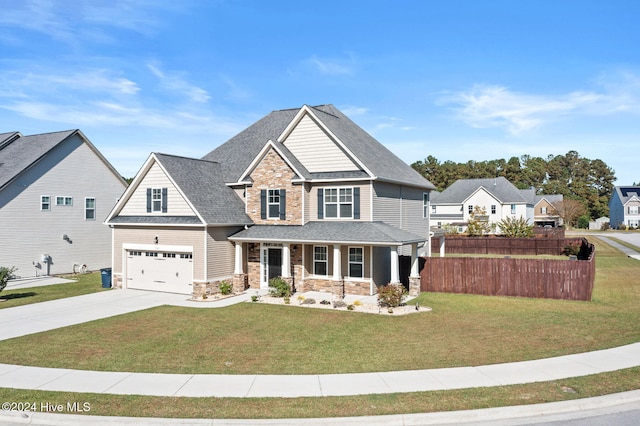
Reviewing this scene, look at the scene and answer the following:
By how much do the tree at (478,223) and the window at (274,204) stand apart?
33.6 metres

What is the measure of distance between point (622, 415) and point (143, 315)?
1615cm

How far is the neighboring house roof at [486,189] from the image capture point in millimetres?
65875

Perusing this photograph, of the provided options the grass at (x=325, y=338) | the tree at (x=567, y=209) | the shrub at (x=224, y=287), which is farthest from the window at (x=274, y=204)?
the tree at (x=567, y=209)

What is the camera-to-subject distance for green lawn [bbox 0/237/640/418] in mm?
9164

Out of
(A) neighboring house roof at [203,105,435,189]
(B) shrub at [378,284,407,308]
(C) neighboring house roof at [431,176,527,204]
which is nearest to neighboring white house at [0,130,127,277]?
(A) neighboring house roof at [203,105,435,189]

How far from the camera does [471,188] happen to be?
7019cm

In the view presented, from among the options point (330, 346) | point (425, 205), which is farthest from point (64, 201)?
point (330, 346)

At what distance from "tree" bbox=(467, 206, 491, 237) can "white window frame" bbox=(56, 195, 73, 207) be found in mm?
40514

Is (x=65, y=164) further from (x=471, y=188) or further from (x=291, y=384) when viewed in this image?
(x=471, y=188)

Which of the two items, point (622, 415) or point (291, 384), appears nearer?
point (622, 415)

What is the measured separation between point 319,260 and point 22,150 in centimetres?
2389

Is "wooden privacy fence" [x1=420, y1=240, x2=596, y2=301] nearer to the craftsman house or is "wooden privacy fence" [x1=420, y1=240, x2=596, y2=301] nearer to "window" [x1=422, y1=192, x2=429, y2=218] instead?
the craftsman house

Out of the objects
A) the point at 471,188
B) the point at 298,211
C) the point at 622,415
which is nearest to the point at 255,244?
the point at 298,211

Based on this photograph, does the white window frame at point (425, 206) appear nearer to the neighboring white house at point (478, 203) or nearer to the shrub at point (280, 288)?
the shrub at point (280, 288)
